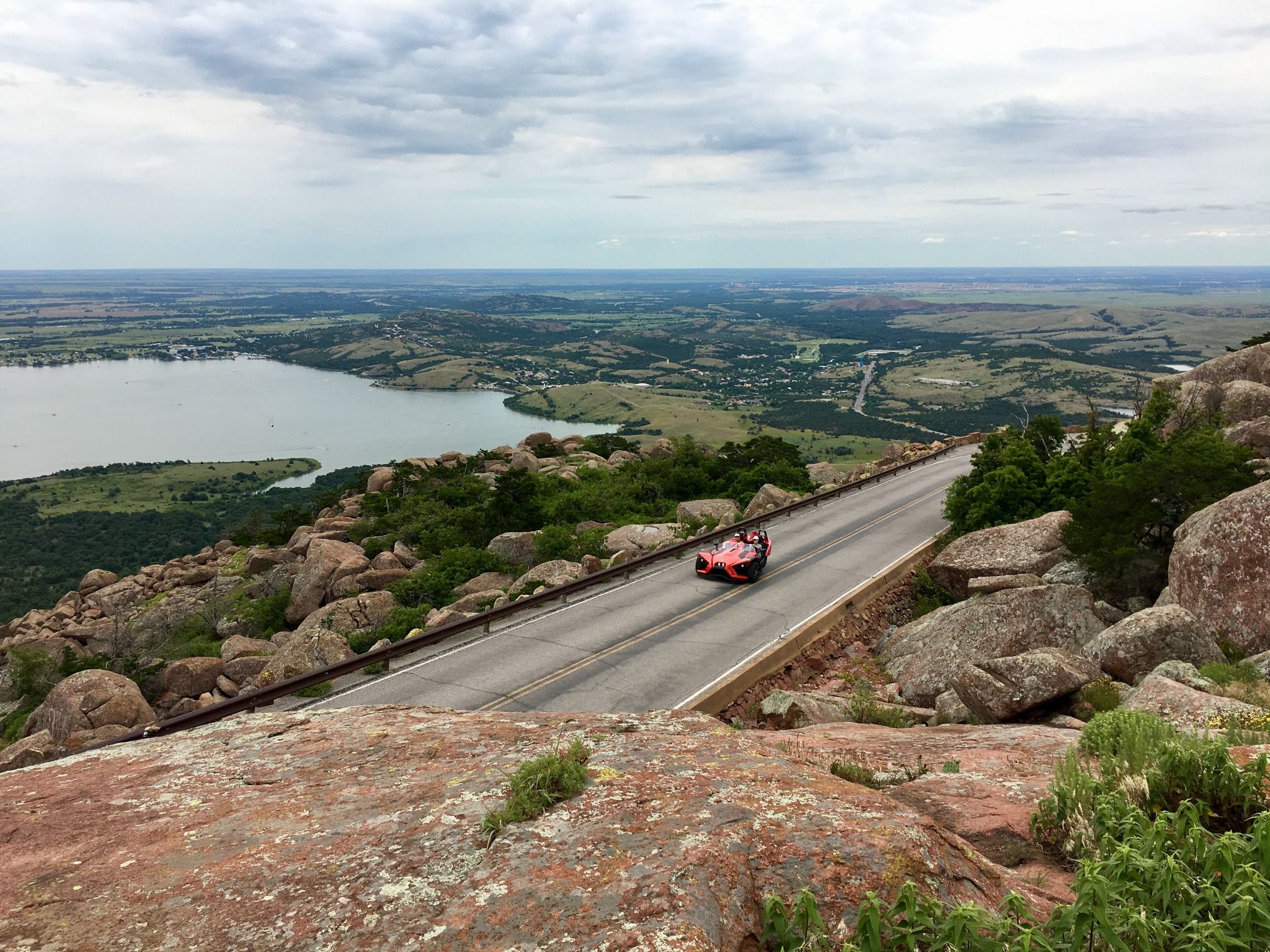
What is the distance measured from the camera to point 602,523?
3503 cm

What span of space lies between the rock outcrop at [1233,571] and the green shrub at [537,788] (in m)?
13.1

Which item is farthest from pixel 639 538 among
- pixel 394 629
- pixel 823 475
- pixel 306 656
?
pixel 823 475

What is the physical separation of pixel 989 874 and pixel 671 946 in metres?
2.35

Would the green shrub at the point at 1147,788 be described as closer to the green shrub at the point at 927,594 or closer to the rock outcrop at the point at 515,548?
the green shrub at the point at 927,594

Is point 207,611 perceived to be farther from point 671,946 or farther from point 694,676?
point 671,946

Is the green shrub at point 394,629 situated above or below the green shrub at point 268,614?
above

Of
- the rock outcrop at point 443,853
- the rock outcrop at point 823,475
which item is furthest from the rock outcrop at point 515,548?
the rock outcrop at point 443,853

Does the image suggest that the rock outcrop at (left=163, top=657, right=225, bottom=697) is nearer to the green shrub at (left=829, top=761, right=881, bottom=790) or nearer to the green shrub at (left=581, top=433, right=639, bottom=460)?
the green shrub at (left=829, top=761, right=881, bottom=790)

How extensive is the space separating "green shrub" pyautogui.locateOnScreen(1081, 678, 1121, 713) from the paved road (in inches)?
281

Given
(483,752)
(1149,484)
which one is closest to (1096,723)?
(483,752)

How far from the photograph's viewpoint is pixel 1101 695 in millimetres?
11125

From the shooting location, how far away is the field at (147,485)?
336 feet

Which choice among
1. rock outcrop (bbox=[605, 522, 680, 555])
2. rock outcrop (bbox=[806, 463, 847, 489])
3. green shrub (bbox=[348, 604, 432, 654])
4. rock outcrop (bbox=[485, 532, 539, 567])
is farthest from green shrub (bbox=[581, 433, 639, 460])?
green shrub (bbox=[348, 604, 432, 654])

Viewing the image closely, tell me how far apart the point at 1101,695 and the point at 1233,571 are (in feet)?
18.1
